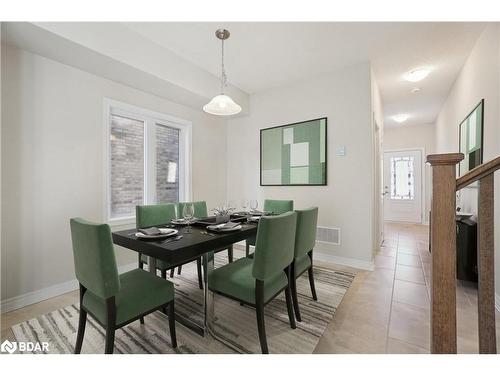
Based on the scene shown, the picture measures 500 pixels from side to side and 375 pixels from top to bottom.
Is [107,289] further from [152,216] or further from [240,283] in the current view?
[152,216]

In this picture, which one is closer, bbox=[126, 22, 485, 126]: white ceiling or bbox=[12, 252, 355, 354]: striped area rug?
bbox=[12, 252, 355, 354]: striped area rug

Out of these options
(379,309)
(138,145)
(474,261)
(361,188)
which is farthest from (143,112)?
(474,261)

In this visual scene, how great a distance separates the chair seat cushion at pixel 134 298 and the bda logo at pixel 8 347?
666mm

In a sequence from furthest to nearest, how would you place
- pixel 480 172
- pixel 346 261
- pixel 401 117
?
pixel 401 117 → pixel 346 261 → pixel 480 172

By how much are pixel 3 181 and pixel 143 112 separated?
159cm

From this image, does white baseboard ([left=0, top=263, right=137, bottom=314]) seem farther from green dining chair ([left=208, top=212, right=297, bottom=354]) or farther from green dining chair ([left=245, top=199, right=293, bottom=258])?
green dining chair ([left=245, top=199, right=293, bottom=258])

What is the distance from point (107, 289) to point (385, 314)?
6.91 feet

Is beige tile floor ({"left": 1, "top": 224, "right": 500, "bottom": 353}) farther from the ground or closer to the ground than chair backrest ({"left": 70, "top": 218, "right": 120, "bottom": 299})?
closer to the ground

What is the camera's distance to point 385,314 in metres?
1.87

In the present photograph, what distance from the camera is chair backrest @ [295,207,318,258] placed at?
1.81 m

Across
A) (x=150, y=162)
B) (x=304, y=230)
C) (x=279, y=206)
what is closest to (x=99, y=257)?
(x=304, y=230)

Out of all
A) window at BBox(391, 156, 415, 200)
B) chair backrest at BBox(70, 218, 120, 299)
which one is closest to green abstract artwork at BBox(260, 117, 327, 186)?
chair backrest at BBox(70, 218, 120, 299)

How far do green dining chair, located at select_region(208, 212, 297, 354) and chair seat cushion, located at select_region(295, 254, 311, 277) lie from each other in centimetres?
19

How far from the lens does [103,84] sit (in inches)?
101
